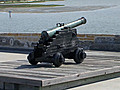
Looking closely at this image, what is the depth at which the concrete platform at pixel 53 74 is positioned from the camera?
27.9ft

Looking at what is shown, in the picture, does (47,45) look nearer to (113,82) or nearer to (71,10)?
(113,82)

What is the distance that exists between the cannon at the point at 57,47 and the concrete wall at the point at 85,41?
4.61 meters

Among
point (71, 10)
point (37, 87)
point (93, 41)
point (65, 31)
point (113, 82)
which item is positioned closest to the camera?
point (37, 87)

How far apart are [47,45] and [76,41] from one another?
3.37 feet

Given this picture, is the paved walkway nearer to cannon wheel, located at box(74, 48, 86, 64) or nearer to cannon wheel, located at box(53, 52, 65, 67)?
cannon wheel, located at box(53, 52, 65, 67)

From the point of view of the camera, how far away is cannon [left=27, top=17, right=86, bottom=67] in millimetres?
9789

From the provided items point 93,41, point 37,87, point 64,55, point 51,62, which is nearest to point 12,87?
point 37,87

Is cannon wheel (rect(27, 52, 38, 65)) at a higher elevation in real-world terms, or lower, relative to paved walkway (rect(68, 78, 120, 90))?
higher

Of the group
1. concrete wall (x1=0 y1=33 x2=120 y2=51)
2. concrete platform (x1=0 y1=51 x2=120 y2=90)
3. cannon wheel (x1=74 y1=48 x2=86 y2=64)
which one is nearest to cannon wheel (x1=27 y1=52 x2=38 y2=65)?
concrete platform (x1=0 y1=51 x2=120 y2=90)

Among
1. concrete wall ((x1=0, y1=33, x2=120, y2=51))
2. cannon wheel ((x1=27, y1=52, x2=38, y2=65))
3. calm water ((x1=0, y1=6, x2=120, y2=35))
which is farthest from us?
calm water ((x1=0, y1=6, x2=120, y2=35))

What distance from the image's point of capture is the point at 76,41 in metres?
10.7

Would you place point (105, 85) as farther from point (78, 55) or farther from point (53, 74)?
point (78, 55)

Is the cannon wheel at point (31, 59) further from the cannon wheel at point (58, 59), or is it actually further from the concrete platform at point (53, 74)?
the cannon wheel at point (58, 59)

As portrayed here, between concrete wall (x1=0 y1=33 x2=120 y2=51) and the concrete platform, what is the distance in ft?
14.2
